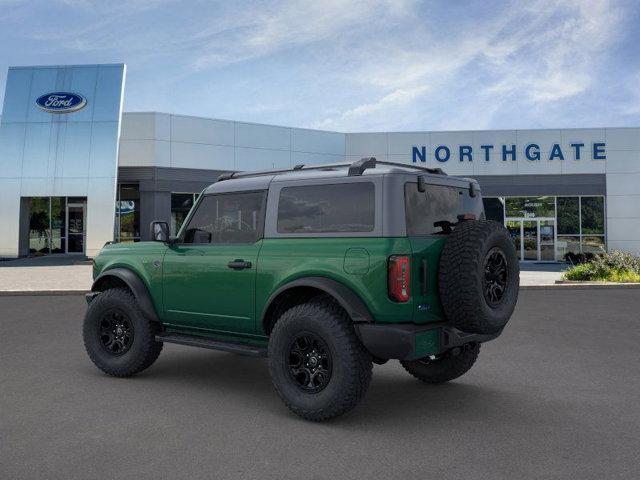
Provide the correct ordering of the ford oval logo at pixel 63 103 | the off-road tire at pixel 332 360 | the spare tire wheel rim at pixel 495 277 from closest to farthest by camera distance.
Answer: the off-road tire at pixel 332 360, the spare tire wheel rim at pixel 495 277, the ford oval logo at pixel 63 103

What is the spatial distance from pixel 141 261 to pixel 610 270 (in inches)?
615

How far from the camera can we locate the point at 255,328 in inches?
223

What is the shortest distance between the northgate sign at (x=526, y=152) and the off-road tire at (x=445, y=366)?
26.9 m

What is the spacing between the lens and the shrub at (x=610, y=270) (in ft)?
59.4

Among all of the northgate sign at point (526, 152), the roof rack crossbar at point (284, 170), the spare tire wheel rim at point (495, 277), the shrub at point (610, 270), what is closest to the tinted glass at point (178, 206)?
the northgate sign at point (526, 152)

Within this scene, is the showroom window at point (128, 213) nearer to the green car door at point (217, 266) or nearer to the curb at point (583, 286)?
the curb at point (583, 286)

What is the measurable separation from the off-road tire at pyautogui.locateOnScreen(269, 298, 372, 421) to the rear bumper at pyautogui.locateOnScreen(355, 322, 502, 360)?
0.14 meters

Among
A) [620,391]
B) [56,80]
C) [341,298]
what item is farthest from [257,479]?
[56,80]

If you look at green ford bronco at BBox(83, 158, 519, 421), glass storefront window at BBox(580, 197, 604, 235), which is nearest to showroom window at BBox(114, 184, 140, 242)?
glass storefront window at BBox(580, 197, 604, 235)

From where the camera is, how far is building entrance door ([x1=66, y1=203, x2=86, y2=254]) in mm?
31359

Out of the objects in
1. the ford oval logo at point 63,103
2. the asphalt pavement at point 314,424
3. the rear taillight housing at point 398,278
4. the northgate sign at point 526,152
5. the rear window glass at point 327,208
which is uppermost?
the ford oval logo at point 63,103

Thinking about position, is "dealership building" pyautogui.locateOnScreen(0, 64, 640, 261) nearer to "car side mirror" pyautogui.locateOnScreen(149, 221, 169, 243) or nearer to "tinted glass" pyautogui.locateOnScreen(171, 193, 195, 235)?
"tinted glass" pyautogui.locateOnScreen(171, 193, 195, 235)

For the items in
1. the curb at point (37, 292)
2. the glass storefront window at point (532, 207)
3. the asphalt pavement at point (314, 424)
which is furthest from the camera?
the glass storefront window at point (532, 207)

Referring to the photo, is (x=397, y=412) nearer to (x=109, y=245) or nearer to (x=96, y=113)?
(x=109, y=245)
